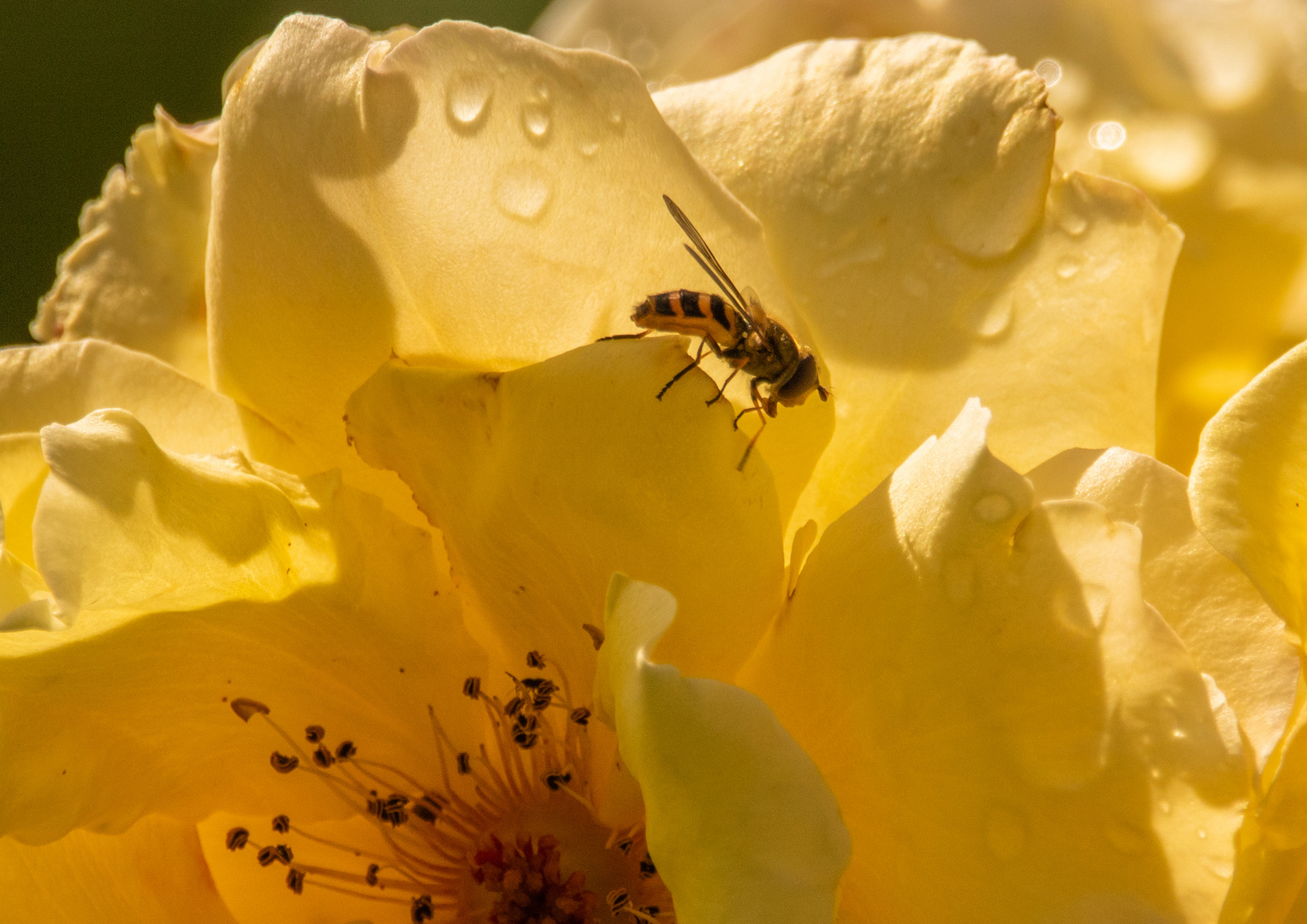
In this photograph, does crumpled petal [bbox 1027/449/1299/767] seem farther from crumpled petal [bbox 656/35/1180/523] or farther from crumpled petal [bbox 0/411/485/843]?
crumpled petal [bbox 0/411/485/843]

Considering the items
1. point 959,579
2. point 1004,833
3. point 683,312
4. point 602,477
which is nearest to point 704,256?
point 683,312

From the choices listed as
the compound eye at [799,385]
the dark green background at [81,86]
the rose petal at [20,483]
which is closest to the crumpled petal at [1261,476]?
the compound eye at [799,385]

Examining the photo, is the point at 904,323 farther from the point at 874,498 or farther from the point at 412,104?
the point at 412,104

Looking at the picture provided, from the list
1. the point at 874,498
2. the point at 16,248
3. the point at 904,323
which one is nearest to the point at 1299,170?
the point at 904,323

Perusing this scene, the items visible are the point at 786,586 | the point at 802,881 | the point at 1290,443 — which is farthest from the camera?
the point at 786,586

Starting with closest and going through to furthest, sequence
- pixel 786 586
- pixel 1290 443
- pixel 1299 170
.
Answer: pixel 1290 443
pixel 786 586
pixel 1299 170

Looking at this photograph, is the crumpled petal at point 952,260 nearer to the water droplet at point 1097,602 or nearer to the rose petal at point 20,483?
the water droplet at point 1097,602
